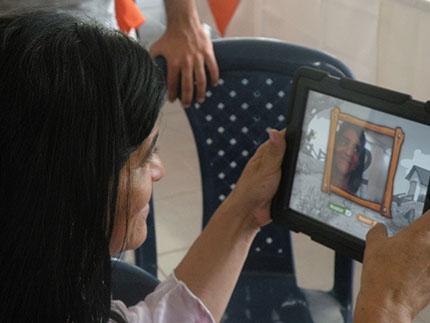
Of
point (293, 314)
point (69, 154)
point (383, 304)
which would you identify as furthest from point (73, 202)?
point (293, 314)

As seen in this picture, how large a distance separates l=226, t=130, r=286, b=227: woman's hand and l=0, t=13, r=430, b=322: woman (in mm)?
286

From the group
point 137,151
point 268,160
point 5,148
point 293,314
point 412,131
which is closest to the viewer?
point 5,148

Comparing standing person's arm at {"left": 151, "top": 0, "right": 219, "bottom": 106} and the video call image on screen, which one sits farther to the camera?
standing person's arm at {"left": 151, "top": 0, "right": 219, "bottom": 106}

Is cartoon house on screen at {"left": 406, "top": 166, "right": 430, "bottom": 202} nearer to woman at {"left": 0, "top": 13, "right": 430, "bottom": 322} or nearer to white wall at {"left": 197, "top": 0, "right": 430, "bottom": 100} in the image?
woman at {"left": 0, "top": 13, "right": 430, "bottom": 322}

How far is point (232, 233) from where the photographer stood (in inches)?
41.7

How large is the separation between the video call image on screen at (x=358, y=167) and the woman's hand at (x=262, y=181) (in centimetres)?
3

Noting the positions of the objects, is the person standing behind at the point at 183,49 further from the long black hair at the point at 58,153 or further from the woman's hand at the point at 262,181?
the long black hair at the point at 58,153

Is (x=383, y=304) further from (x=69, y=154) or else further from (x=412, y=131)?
(x=69, y=154)

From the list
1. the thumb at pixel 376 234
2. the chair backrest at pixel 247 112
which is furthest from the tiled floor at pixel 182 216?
the thumb at pixel 376 234

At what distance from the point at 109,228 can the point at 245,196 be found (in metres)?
0.39

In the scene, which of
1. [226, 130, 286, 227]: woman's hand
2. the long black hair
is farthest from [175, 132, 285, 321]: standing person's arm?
the long black hair

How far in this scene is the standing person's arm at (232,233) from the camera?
1.03 meters

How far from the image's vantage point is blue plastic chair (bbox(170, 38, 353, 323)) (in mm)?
1273

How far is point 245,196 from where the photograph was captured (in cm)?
106
